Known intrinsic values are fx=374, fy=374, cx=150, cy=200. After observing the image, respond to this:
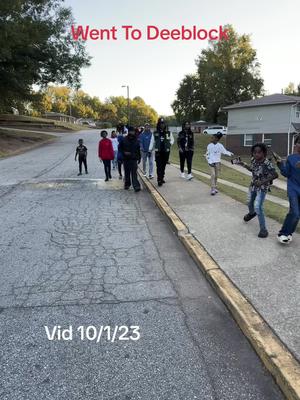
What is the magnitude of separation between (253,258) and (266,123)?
3461 centimetres

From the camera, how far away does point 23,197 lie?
9.73 metres

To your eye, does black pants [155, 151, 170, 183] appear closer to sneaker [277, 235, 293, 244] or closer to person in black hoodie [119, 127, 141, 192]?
person in black hoodie [119, 127, 141, 192]

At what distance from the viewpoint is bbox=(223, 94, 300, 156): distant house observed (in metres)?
35.2

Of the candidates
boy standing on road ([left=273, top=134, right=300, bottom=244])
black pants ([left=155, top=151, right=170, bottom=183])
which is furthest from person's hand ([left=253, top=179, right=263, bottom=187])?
black pants ([left=155, top=151, right=170, bottom=183])

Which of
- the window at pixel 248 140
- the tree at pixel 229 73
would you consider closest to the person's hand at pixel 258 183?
the window at pixel 248 140

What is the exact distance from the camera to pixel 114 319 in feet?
11.7

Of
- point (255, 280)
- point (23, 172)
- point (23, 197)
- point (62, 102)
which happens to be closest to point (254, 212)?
point (255, 280)

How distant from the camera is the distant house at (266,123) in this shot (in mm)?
35156

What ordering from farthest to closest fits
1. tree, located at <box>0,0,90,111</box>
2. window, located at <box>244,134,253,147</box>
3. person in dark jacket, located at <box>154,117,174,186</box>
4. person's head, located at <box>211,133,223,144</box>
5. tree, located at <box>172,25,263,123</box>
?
tree, located at <box>172,25,263,123</box> < window, located at <box>244,134,253,147</box> < tree, located at <box>0,0,90,111</box> < person in dark jacket, located at <box>154,117,174,186</box> < person's head, located at <box>211,133,223,144</box>

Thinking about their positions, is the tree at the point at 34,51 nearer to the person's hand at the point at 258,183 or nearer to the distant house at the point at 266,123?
the distant house at the point at 266,123

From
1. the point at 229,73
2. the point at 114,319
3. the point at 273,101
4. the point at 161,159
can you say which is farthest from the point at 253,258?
the point at 229,73

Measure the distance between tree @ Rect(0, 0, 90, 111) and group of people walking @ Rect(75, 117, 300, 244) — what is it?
1511 cm

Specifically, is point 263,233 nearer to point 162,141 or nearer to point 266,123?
point 162,141

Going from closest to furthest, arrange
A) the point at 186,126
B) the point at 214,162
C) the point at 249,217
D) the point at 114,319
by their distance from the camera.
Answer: the point at 114,319, the point at 249,217, the point at 214,162, the point at 186,126
